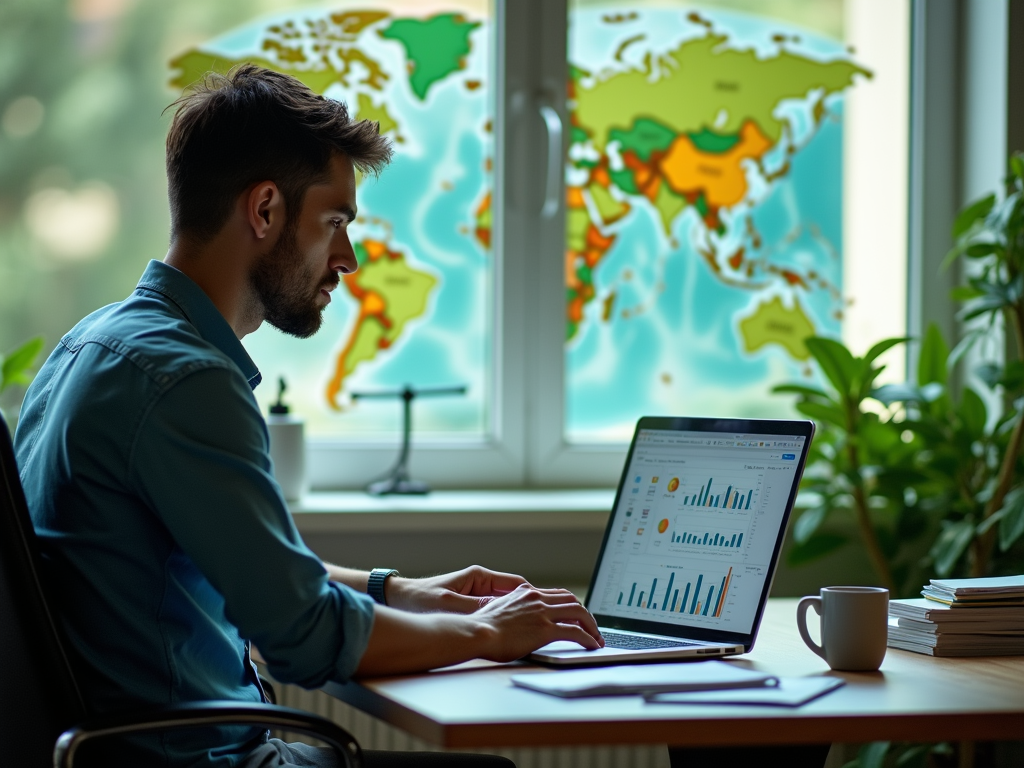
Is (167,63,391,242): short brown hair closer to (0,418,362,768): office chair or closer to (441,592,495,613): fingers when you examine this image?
(0,418,362,768): office chair

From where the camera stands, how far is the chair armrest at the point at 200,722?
109cm

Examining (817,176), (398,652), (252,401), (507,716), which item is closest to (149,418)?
(252,401)

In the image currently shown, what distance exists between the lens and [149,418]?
118 centimetres

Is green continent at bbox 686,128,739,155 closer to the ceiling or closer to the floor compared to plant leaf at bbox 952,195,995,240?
closer to the ceiling

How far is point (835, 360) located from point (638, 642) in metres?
1.27

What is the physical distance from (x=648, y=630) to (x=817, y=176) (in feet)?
5.56

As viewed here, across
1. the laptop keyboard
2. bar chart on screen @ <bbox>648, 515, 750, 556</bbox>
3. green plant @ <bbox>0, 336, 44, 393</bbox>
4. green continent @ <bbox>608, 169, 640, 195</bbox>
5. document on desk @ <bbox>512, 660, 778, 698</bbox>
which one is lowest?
the laptop keyboard

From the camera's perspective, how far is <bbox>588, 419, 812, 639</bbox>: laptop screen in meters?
1.49

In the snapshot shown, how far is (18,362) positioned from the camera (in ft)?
7.81

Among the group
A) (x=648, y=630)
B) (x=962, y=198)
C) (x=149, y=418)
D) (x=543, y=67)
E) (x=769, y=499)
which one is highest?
(x=543, y=67)

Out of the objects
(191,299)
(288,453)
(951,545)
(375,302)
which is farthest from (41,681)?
(951,545)

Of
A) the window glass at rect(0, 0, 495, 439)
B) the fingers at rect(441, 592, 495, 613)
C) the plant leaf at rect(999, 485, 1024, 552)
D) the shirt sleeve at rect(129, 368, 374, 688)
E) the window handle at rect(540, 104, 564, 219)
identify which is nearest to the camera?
the shirt sleeve at rect(129, 368, 374, 688)

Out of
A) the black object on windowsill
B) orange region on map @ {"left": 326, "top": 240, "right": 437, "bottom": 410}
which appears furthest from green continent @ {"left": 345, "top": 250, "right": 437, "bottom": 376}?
the black object on windowsill

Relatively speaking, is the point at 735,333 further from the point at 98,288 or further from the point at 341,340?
the point at 98,288
